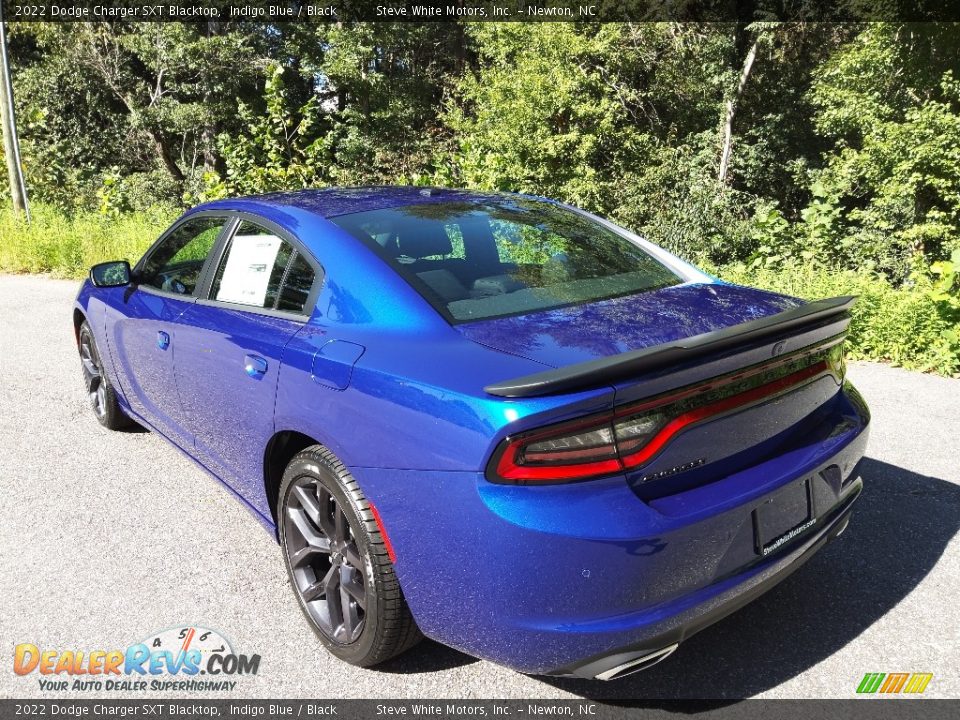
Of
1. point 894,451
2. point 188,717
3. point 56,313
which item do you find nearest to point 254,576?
point 188,717

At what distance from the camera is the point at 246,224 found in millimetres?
3221

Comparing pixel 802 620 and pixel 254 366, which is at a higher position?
pixel 254 366

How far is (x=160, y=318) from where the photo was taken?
3.56 metres

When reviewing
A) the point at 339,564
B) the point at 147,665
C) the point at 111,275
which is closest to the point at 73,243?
the point at 111,275

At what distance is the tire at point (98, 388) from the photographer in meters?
4.68

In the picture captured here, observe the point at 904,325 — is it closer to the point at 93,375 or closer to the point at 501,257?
the point at 501,257

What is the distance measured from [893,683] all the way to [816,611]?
1.26ft

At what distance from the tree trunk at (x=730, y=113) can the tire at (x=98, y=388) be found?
1799 cm

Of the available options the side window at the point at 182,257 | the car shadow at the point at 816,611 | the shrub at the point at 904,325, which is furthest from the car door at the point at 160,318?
the shrub at the point at 904,325

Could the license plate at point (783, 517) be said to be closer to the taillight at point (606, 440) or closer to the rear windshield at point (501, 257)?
the taillight at point (606, 440)

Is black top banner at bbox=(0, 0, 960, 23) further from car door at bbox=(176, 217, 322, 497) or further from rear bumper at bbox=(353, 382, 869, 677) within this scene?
rear bumper at bbox=(353, 382, 869, 677)

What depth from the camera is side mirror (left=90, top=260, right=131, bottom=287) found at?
4.03 meters

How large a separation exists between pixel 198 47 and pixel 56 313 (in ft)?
55.8

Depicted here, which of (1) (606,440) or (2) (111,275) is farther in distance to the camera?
(2) (111,275)
